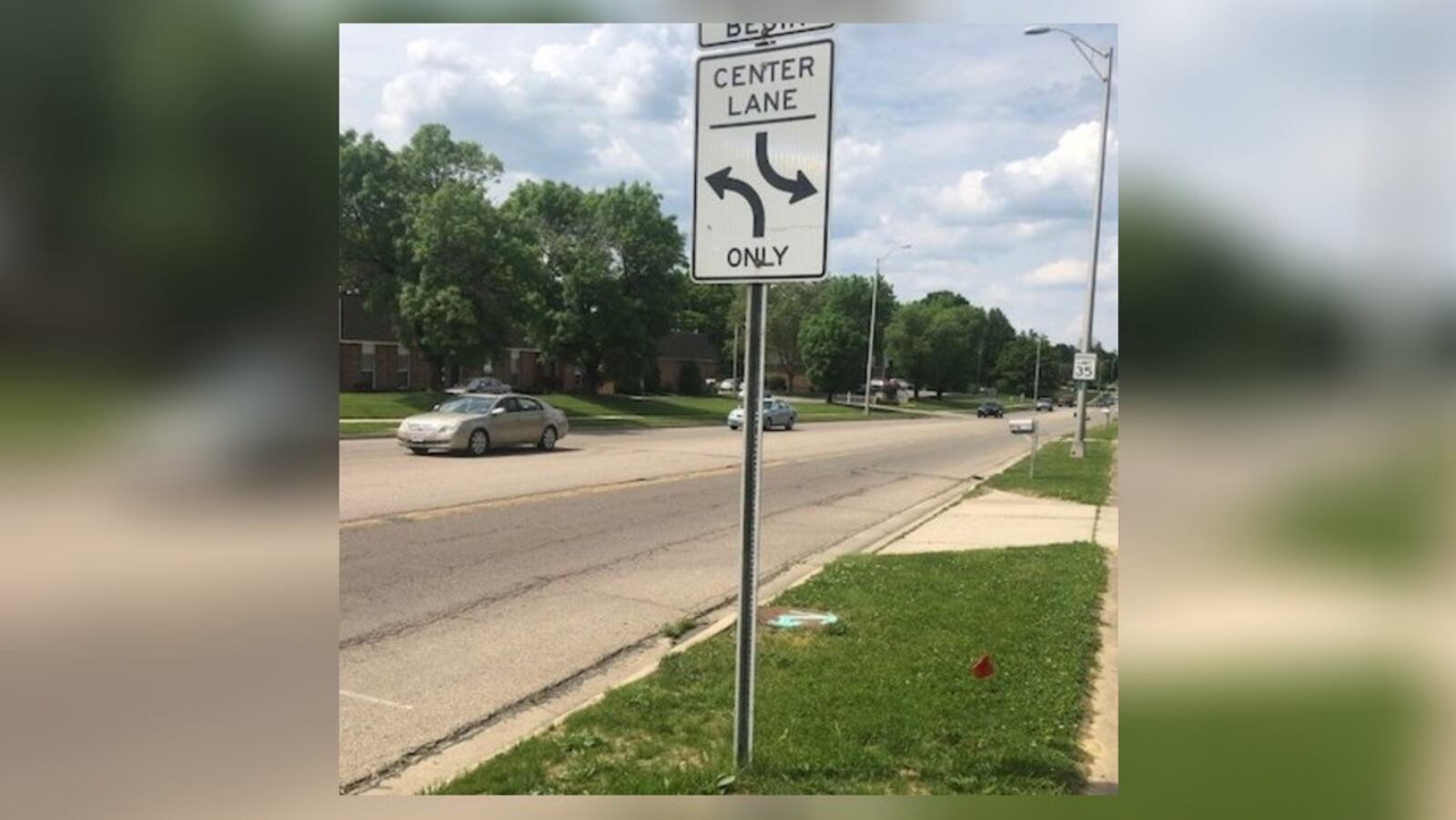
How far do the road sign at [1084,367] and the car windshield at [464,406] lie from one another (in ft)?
37.0

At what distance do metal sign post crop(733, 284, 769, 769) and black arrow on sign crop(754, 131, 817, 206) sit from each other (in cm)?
35

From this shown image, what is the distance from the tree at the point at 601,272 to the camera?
7625 mm

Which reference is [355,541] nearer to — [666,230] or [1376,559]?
[666,230]

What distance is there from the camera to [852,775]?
347 cm

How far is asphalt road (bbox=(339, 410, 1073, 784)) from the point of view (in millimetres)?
4758

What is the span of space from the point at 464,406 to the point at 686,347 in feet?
26.6

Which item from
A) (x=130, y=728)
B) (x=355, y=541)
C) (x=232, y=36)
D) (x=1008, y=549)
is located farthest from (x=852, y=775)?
(x=355, y=541)

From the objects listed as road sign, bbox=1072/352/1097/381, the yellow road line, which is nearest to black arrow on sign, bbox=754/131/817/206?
road sign, bbox=1072/352/1097/381

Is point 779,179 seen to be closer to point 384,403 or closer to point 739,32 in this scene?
point 739,32

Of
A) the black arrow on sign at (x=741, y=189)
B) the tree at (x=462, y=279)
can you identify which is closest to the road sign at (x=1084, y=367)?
the black arrow on sign at (x=741, y=189)

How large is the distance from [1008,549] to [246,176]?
7302mm

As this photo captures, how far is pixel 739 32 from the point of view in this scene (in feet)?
10.7

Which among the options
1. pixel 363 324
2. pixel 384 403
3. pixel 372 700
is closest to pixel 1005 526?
pixel 384 403

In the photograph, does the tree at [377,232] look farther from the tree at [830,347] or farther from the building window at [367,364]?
the tree at [830,347]
